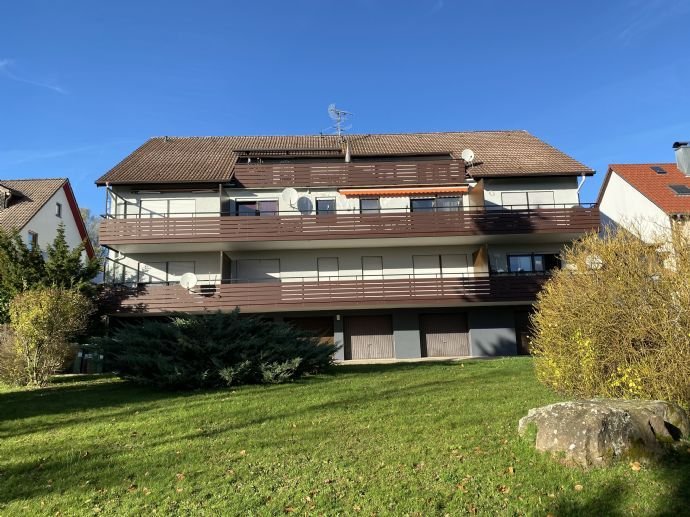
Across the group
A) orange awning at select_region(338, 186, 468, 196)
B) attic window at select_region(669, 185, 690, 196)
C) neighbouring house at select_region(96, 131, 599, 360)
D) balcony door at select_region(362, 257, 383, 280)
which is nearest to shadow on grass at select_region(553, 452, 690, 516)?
neighbouring house at select_region(96, 131, 599, 360)

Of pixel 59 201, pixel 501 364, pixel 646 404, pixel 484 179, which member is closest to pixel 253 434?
pixel 646 404

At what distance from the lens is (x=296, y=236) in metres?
22.6

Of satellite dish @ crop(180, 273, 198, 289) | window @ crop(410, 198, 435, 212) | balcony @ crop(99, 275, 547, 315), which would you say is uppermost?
window @ crop(410, 198, 435, 212)

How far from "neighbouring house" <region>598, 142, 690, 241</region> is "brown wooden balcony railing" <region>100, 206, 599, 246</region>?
618 cm

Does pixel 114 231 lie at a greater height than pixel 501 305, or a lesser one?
greater

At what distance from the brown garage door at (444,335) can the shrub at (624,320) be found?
1507 centimetres

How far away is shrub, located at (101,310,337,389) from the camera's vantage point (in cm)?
1151

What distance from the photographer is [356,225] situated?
2270cm

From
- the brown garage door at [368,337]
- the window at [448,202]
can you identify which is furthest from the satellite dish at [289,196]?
the window at [448,202]

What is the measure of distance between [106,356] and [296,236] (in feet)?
37.1

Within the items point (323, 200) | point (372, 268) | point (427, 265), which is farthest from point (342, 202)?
point (427, 265)

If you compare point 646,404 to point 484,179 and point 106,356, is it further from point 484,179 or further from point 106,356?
point 484,179

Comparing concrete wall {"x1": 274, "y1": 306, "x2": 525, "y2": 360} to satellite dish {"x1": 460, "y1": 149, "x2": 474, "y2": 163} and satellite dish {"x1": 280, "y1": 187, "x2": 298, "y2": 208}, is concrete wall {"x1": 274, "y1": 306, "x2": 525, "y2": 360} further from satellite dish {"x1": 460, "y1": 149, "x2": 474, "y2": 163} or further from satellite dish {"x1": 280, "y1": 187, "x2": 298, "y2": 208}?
satellite dish {"x1": 460, "y1": 149, "x2": 474, "y2": 163}

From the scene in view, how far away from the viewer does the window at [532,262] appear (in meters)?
23.9
